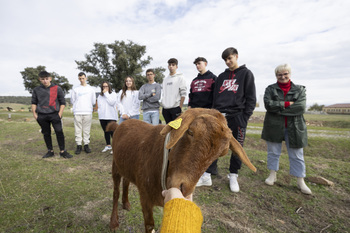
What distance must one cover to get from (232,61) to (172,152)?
320 centimetres

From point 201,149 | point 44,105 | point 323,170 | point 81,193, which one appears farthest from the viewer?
point 44,105

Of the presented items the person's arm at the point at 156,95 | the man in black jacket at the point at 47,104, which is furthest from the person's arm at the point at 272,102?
the man in black jacket at the point at 47,104

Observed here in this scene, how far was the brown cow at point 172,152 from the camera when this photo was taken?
135cm

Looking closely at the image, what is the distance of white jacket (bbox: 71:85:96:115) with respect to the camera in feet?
21.0

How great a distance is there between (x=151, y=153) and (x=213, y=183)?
2807 millimetres

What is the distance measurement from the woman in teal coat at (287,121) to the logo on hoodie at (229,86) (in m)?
1.05

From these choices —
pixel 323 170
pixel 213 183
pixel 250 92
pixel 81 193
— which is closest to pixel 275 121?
pixel 250 92

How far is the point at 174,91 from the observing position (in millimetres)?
5180

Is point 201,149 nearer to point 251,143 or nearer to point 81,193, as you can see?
point 81,193

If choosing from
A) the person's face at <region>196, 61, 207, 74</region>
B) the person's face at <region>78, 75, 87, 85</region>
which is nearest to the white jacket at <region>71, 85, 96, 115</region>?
the person's face at <region>78, 75, 87, 85</region>

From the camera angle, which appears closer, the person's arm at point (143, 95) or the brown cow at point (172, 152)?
the brown cow at point (172, 152)

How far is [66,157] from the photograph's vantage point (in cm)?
593

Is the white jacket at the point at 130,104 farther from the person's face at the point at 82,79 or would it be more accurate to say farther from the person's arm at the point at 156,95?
the person's face at the point at 82,79

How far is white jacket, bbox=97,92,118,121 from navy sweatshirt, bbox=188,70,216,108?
3617mm
